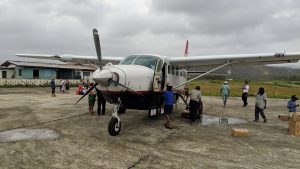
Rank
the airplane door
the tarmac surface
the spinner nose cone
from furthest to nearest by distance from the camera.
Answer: the airplane door, the spinner nose cone, the tarmac surface

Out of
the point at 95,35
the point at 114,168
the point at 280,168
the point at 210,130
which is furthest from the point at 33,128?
the point at 280,168

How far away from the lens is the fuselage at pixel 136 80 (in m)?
8.89

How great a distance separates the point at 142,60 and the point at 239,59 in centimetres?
501

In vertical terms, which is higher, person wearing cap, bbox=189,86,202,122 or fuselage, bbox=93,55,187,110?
fuselage, bbox=93,55,187,110

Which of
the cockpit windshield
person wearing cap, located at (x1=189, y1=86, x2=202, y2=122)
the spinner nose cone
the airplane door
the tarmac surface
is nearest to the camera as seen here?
the tarmac surface

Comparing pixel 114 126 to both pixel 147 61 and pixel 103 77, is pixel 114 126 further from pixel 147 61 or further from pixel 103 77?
pixel 147 61

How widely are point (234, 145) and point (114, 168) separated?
386cm

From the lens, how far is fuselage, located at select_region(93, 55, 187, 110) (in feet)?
29.2

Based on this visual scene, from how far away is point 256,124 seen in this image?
488 inches

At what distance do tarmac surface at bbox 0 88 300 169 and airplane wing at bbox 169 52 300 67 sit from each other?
10.2 ft

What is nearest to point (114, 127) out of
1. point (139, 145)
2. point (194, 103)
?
point (139, 145)

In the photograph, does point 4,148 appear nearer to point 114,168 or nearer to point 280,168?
point 114,168

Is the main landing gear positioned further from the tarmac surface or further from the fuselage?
the fuselage

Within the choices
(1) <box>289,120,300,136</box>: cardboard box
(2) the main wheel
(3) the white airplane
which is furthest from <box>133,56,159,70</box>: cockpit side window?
(1) <box>289,120,300,136</box>: cardboard box
